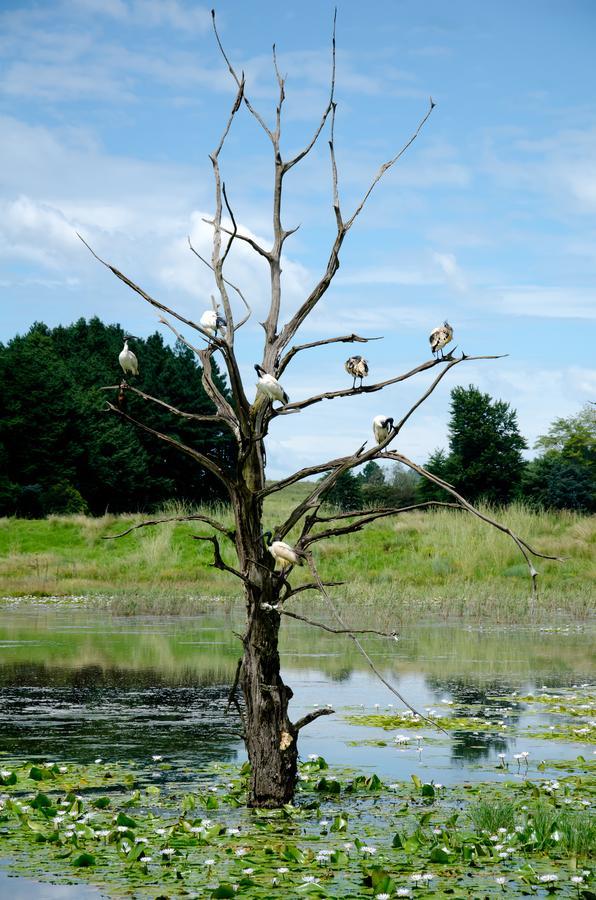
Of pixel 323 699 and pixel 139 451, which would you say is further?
pixel 139 451

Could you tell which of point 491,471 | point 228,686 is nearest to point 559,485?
point 491,471

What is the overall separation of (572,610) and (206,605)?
26.8ft

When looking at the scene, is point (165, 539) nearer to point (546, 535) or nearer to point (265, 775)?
point (546, 535)

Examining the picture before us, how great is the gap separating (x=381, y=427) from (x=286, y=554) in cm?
128

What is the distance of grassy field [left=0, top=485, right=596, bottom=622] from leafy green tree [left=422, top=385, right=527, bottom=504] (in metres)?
18.2

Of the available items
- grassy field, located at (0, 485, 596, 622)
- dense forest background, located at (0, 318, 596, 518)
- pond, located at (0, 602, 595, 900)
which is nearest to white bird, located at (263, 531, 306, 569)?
pond, located at (0, 602, 595, 900)

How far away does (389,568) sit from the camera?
3056cm

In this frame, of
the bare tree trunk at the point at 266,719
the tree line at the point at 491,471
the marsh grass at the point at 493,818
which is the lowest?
the marsh grass at the point at 493,818

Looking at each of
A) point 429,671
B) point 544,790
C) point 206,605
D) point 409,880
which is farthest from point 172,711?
point 206,605

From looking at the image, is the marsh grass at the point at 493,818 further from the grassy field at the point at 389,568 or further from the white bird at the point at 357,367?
the grassy field at the point at 389,568

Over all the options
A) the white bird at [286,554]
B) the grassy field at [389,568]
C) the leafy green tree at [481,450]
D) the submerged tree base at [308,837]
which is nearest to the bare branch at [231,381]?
the white bird at [286,554]

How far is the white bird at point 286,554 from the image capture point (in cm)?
744

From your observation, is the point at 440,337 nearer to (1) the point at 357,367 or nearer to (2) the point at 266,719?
(1) the point at 357,367

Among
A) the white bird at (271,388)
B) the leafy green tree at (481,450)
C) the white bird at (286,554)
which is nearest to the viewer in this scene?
the white bird at (286,554)
